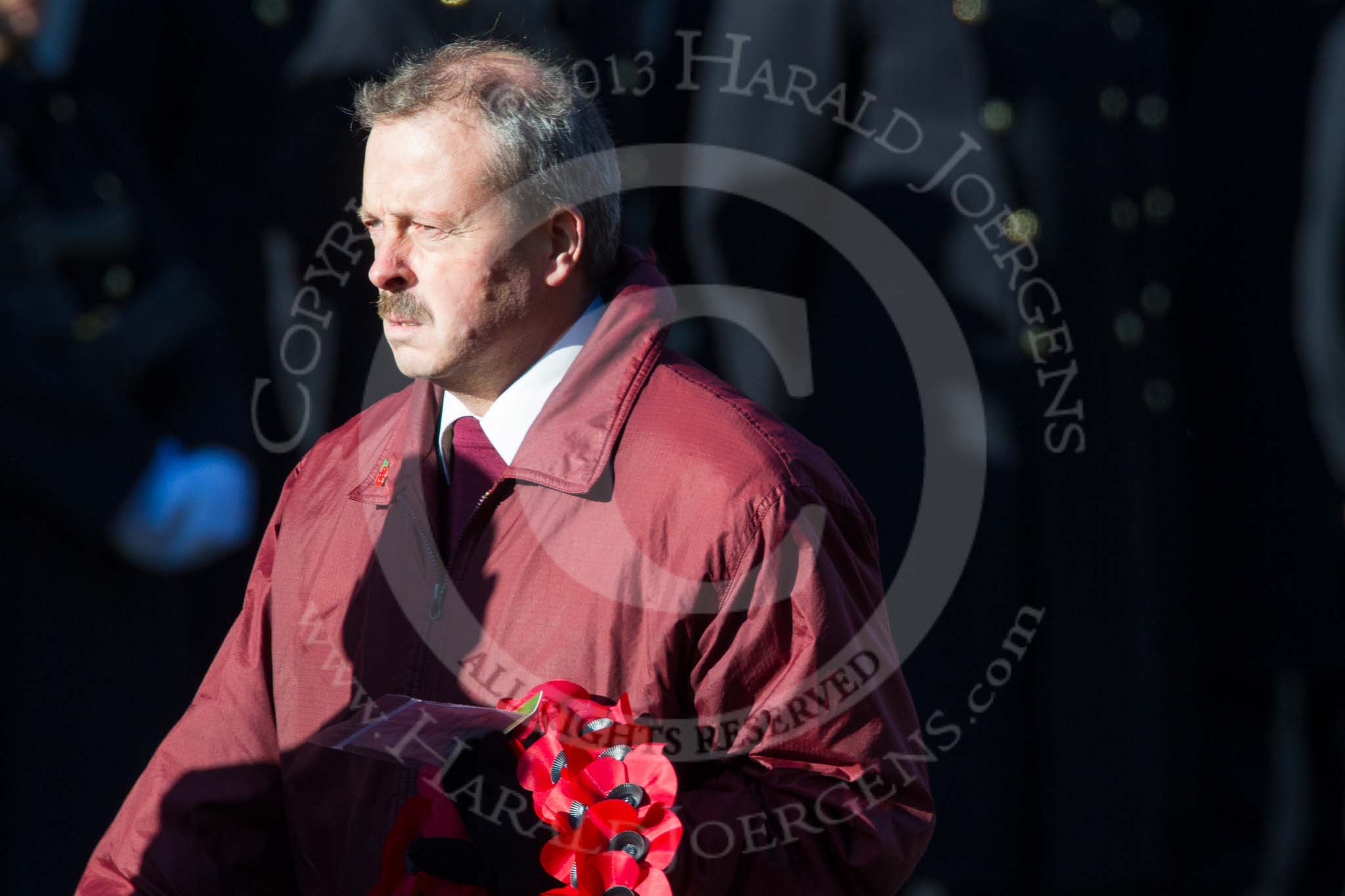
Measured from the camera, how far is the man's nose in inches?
68.3

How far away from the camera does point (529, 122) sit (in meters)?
1.76

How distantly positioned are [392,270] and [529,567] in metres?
0.36

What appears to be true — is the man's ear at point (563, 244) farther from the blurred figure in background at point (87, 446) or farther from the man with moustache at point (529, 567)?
the blurred figure in background at point (87, 446)

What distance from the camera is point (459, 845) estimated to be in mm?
1469

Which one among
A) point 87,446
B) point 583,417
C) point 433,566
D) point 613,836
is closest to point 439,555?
point 433,566

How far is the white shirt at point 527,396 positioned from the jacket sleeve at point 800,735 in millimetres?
328

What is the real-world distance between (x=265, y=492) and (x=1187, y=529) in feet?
5.14

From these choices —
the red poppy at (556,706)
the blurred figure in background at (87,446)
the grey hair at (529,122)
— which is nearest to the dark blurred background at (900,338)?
the blurred figure in background at (87,446)

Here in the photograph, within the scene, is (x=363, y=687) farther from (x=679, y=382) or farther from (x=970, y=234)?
(x=970, y=234)

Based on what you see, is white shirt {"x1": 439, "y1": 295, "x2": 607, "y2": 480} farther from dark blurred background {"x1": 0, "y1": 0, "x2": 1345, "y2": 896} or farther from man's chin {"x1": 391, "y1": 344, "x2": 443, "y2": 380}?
dark blurred background {"x1": 0, "y1": 0, "x2": 1345, "y2": 896}

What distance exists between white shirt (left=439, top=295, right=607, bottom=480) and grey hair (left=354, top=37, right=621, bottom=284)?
0.34 ft

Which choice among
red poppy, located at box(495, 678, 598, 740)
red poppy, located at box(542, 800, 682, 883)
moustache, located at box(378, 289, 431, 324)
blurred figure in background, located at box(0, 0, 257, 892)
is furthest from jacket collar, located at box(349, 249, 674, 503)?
blurred figure in background, located at box(0, 0, 257, 892)

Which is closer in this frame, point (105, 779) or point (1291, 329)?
point (105, 779)

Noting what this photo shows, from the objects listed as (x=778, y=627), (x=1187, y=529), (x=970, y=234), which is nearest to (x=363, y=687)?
(x=778, y=627)
